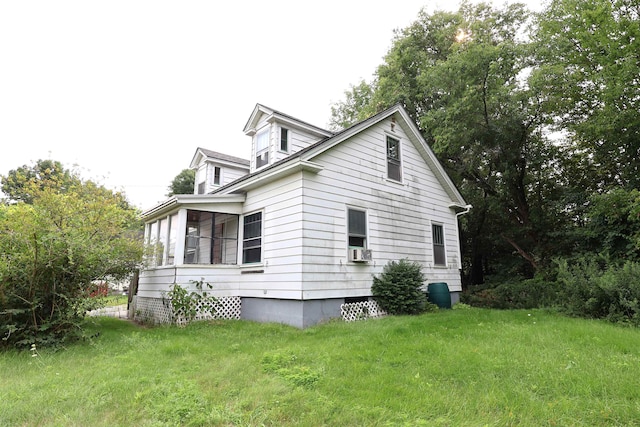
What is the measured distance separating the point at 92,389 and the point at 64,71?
12.1m

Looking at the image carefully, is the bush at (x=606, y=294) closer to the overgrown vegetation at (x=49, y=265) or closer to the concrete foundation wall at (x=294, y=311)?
the concrete foundation wall at (x=294, y=311)

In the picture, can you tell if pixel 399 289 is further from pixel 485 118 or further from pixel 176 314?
pixel 485 118

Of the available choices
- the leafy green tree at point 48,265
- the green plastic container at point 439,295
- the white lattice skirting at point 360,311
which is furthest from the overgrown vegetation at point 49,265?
the green plastic container at point 439,295

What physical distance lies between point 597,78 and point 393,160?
7.70 meters

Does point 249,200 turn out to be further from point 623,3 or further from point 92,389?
point 623,3

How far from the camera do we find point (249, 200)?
989 centimetres

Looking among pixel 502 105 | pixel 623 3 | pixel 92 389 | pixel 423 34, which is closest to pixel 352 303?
pixel 92 389

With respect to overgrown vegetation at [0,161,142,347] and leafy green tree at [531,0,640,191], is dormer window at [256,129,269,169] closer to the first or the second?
overgrown vegetation at [0,161,142,347]

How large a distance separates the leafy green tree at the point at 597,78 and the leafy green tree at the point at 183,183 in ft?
89.0

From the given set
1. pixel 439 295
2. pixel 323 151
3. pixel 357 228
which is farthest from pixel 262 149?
pixel 439 295

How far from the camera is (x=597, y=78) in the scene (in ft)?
37.9

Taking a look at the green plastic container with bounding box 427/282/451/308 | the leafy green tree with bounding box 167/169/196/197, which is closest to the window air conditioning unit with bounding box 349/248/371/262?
the green plastic container with bounding box 427/282/451/308

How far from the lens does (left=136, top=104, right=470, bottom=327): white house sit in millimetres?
8195

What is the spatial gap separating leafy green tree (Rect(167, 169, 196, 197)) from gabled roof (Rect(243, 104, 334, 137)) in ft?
69.0
